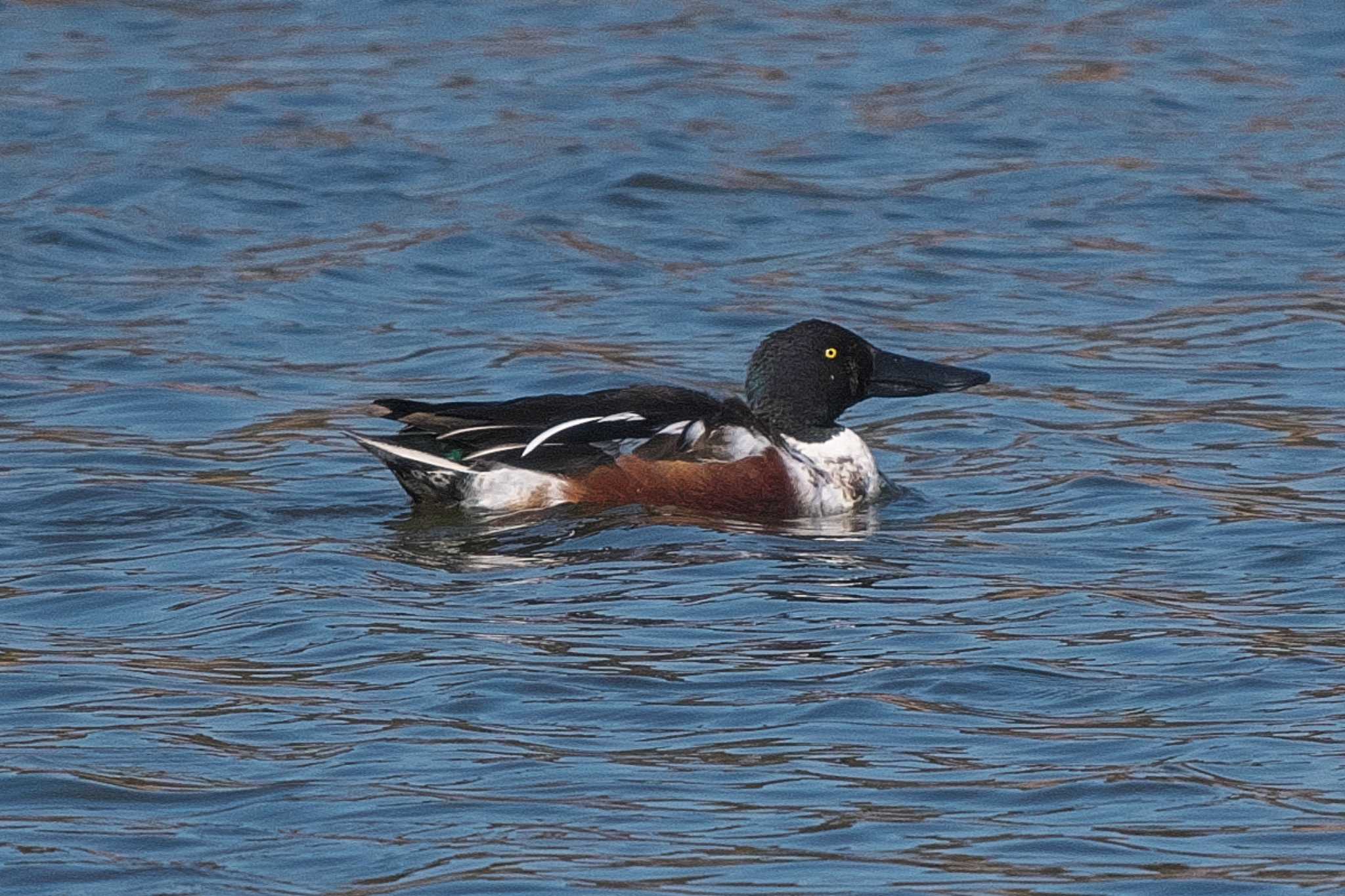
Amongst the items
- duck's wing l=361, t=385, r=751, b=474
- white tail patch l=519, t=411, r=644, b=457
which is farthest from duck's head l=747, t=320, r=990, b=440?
white tail patch l=519, t=411, r=644, b=457

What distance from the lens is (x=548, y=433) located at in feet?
29.9

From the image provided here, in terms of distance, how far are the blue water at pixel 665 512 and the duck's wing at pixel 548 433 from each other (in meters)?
0.28

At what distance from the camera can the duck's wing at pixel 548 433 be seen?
9.13 metres

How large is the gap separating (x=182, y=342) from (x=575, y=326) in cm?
186

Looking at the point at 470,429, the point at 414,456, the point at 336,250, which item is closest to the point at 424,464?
the point at 414,456

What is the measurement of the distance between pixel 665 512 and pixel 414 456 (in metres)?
0.90

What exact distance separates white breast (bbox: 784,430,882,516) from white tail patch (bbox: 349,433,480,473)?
1228 mm

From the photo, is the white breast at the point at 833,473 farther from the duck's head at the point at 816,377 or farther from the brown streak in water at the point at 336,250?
the brown streak in water at the point at 336,250

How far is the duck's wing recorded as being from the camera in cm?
913

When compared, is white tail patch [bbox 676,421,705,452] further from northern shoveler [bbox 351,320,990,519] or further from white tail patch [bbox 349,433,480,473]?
white tail patch [bbox 349,433,480,473]

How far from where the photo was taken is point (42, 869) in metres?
5.34

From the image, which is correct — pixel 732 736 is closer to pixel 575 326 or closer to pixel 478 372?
pixel 478 372

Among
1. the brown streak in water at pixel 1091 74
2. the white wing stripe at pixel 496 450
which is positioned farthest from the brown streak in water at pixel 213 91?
the white wing stripe at pixel 496 450

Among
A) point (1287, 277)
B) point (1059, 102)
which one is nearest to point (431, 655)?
point (1287, 277)
